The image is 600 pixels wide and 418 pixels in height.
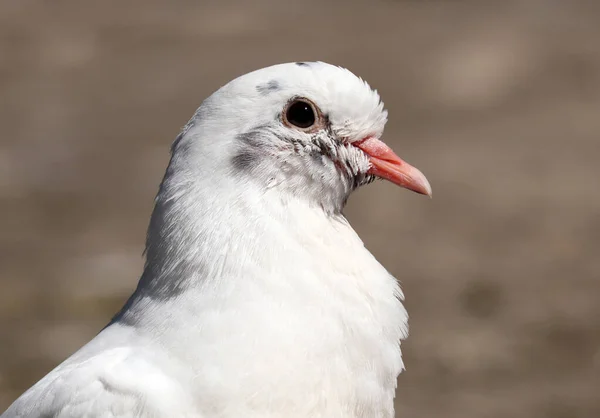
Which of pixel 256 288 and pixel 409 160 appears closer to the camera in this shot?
pixel 256 288

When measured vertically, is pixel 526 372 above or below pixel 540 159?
below

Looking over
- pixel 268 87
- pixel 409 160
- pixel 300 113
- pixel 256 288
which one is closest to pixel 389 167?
pixel 300 113

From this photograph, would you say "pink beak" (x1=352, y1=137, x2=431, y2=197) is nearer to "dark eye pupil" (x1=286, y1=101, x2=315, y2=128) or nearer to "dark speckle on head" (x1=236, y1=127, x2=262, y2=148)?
"dark eye pupil" (x1=286, y1=101, x2=315, y2=128)

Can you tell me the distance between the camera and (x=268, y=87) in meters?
3.54

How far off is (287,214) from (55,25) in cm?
1056

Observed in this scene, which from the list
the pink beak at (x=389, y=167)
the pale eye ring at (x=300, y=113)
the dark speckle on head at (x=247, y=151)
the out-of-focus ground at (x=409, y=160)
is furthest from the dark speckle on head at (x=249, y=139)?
the out-of-focus ground at (x=409, y=160)

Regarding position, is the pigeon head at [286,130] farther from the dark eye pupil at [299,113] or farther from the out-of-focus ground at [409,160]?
the out-of-focus ground at [409,160]

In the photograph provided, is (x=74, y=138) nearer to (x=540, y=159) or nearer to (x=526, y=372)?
(x=540, y=159)

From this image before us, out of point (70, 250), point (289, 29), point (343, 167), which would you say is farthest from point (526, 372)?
point (289, 29)

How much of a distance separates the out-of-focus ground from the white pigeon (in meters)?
4.45

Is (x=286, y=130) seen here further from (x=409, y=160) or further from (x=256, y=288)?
(x=409, y=160)

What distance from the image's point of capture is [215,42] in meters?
13.0

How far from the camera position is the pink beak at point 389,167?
3.78 meters

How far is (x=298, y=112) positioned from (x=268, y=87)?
13 centimetres
